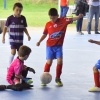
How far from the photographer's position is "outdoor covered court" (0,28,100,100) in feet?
20.3

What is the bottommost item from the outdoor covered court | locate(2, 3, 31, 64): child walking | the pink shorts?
the outdoor covered court

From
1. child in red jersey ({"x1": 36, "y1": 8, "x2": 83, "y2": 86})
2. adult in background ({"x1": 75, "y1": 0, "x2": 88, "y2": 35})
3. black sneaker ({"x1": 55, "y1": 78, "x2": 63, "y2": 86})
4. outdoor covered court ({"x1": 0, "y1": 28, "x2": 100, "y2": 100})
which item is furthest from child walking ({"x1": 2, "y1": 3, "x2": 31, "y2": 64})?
adult in background ({"x1": 75, "y1": 0, "x2": 88, "y2": 35})

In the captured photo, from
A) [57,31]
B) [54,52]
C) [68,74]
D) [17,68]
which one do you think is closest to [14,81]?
[17,68]

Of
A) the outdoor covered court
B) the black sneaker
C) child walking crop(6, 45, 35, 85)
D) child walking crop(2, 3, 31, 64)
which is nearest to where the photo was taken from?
the outdoor covered court

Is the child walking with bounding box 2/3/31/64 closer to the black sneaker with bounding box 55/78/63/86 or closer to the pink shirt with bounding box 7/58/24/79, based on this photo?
the pink shirt with bounding box 7/58/24/79

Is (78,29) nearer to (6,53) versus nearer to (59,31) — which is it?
(6,53)

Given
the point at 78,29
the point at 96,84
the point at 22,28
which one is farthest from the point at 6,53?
→ the point at 78,29

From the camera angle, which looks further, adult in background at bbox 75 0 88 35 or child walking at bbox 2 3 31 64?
adult in background at bbox 75 0 88 35

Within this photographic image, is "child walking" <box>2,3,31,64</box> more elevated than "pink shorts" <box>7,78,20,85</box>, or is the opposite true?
"child walking" <box>2,3,31,64</box>

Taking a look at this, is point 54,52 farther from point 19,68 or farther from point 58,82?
point 19,68

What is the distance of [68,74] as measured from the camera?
774 cm

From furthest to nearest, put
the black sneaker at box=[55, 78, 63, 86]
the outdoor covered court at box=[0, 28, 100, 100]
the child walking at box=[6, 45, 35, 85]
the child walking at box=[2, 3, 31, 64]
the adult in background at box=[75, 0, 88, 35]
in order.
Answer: the adult in background at box=[75, 0, 88, 35] < the child walking at box=[2, 3, 31, 64] < the black sneaker at box=[55, 78, 63, 86] < the child walking at box=[6, 45, 35, 85] < the outdoor covered court at box=[0, 28, 100, 100]

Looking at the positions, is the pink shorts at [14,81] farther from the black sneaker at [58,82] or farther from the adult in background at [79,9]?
the adult in background at [79,9]

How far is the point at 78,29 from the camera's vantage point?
1482 centimetres
